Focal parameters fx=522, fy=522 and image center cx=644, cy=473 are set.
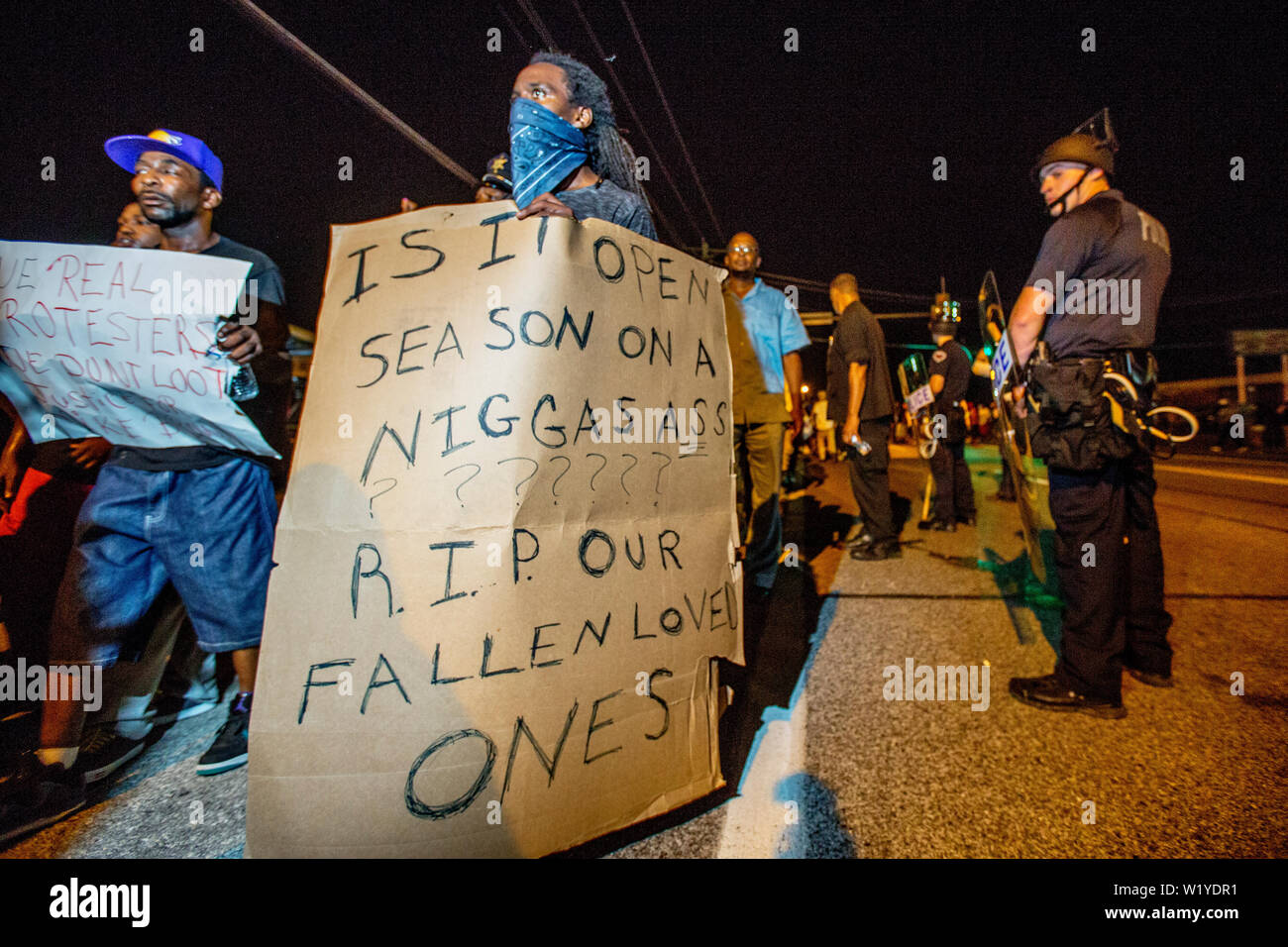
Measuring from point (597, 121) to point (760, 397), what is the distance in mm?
2128

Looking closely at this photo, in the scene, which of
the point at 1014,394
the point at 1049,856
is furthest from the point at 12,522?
the point at 1014,394

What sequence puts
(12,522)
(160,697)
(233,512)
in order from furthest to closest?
(160,697) → (12,522) → (233,512)

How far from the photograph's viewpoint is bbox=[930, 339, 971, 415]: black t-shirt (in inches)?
212

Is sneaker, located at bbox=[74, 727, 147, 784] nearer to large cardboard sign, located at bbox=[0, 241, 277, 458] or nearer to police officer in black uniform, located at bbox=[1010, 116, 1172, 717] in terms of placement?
large cardboard sign, located at bbox=[0, 241, 277, 458]

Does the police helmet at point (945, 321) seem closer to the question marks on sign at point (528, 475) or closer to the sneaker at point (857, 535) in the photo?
the sneaker at point (857, 535)

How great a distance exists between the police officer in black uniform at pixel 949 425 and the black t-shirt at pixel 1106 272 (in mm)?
3146

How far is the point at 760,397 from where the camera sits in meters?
3.52

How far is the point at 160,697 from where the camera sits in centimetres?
237

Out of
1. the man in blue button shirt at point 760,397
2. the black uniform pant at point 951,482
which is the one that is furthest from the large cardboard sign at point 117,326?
the black uniform pant at point 951,482

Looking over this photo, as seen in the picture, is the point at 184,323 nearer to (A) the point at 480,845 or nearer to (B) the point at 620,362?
(B) the point at 620,362

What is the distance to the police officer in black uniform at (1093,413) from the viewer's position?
1.94m
